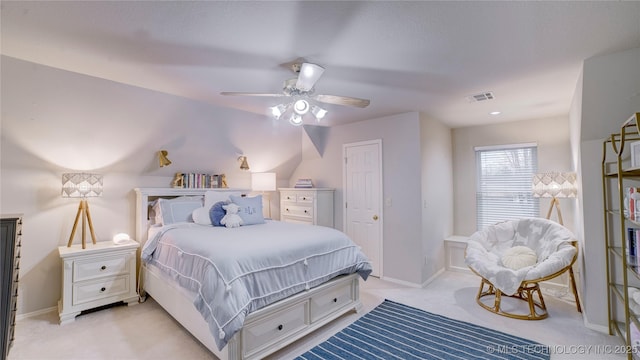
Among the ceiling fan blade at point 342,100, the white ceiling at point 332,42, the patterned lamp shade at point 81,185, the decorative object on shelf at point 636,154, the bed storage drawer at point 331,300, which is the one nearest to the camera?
the white ceiling at point 332,42

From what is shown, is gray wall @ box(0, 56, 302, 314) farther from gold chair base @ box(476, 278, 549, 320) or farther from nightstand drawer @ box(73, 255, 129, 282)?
gold chair base @ box(476, 278, 549, 320)

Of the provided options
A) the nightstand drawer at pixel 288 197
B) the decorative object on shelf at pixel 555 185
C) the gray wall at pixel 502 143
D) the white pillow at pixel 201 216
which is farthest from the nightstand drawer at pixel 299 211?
the decorative object on shelf at pixel 555 185

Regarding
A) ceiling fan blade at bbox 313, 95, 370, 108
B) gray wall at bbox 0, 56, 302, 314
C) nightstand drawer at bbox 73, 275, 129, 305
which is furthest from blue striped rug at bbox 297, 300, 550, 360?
gray wall at bbox 0, 56, 302, 314

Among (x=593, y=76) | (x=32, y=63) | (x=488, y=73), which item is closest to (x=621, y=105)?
(x=593, y=76)

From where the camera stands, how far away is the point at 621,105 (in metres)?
2.36

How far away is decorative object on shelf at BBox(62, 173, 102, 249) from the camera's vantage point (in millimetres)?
2941

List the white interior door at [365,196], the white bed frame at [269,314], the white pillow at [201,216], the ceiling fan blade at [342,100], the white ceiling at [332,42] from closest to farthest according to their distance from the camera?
the white ceiling at [332,42]
the white bed frame at [269,314]
the ceiling fan blade at [342,100]
the white pillow at [201,216]
the white interior door at [365,196]

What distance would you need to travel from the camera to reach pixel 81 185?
2.99 metres

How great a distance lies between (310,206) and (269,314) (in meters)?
2.54

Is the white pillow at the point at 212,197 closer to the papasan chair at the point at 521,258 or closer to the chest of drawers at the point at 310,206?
the chest of drawers at the point at 310,206

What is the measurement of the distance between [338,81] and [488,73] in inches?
55.3

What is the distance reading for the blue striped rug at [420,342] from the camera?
2242 mm

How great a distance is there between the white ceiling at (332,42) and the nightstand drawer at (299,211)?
87.0 inches

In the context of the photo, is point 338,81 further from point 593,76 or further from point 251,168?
point 251,168
